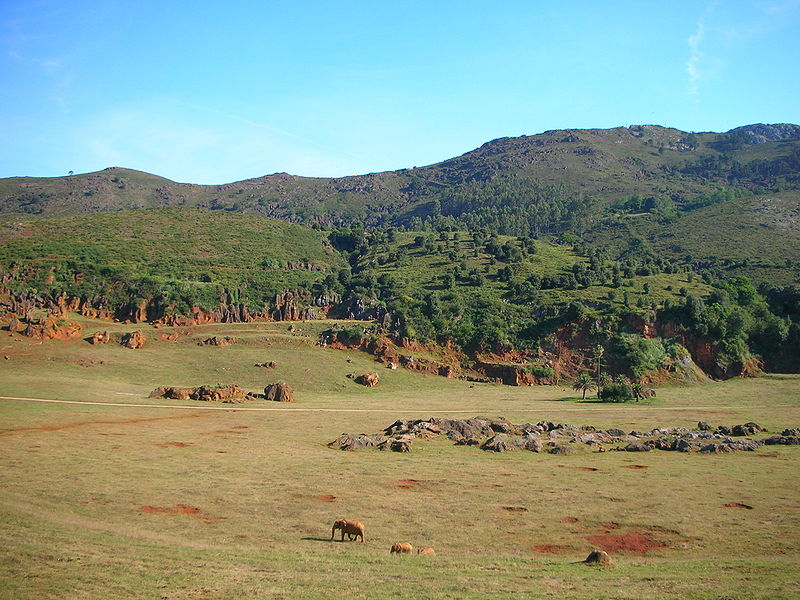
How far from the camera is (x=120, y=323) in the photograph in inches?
2953

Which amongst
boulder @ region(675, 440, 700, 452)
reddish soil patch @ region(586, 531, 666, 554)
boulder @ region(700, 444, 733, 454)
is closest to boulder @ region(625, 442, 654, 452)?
boulder @ region(675, 440, 700, 452)

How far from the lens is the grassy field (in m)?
13.7

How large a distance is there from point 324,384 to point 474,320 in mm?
24459

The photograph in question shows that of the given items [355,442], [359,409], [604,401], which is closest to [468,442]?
[355,442]

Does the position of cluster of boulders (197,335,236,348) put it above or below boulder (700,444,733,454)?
above

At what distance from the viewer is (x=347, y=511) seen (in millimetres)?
20812

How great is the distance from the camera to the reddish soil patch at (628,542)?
1741 cm

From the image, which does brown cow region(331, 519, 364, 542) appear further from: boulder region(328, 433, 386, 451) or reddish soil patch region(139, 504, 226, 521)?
boulder region(328, 433, 386, 451)

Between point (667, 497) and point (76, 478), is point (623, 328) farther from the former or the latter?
point (76, 478)

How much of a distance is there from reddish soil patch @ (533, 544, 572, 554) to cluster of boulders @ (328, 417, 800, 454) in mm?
14488

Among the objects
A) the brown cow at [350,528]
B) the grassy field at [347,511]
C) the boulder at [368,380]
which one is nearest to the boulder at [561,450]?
the grassy field at [347,511]

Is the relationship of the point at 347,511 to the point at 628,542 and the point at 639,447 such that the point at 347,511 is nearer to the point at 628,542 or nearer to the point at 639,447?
the point at 628,542

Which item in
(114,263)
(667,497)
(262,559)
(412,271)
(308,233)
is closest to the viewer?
(262,559)

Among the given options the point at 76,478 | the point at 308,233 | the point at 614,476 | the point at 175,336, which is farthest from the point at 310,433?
the point at 308,233
